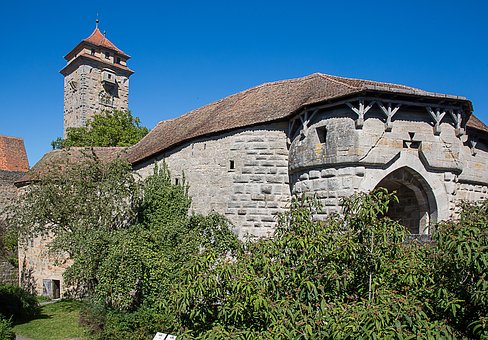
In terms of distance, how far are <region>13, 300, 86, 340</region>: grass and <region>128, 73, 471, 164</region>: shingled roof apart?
6.40 m

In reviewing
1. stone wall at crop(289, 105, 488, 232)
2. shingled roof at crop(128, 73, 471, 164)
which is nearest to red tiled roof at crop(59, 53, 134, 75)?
shingled roof at crop(128, 73, 471, 164)

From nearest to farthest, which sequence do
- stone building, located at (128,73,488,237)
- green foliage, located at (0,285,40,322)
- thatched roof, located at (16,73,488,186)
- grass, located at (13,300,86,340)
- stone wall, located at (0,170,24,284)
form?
stone building, located at (128,73,488,237)
thatched roof, located at (16,73,488,186)
grass, located at (13,300,86,340)
green foliage, located at (0,285,40,322)
stone wall, located at (0,170,24,284)

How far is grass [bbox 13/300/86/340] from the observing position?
1211 cm

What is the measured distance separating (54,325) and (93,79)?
29.3 m

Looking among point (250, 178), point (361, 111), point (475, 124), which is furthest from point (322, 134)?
point (475, 124)

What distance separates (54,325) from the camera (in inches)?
527

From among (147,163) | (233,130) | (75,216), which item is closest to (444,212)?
(233,130)

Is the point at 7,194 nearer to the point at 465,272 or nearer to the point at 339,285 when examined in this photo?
the point at 339,285

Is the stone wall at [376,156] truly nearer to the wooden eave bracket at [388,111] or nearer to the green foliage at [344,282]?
the wooden eave bracket at [388,111]

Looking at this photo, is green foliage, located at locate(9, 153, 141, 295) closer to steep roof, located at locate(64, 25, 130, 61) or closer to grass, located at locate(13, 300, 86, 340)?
grass, located at locate(13, 300, 86, 340)

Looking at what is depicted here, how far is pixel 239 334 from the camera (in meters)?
4.63

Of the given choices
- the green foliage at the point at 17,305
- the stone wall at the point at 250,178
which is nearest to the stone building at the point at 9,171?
the green foliage at the point at 17,305

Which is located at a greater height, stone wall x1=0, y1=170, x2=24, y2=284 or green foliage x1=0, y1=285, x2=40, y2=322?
stone wall x1=0, y1=170, x2=24, y2=284

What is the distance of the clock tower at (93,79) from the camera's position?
1475 inches
